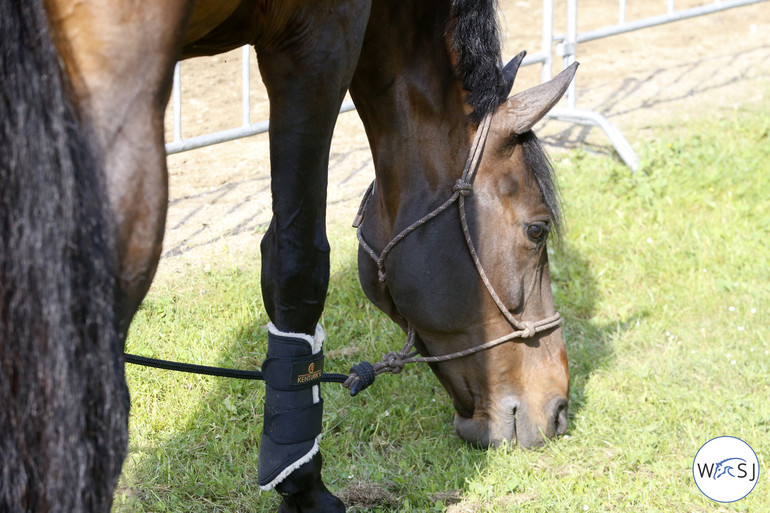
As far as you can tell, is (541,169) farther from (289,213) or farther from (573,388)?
(573,388)

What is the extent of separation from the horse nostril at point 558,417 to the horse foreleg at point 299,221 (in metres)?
0.84

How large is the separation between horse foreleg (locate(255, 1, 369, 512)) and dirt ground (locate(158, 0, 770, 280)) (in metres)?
1.26

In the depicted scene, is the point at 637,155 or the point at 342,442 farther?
the point at 637,155

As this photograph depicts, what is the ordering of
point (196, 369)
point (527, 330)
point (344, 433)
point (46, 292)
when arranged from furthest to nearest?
point (344, 433)
point (527, 330)
point (196, 369)
point (46, 292)

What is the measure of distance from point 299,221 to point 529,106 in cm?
95

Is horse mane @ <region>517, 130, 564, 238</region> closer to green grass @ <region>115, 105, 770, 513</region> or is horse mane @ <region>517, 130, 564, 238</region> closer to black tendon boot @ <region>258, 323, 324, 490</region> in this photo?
green grass @ <region>115, 105, 770, 513</region>

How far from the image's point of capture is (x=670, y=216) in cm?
472

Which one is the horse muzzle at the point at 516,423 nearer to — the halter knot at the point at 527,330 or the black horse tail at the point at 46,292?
the halter knot at the point at 527,330

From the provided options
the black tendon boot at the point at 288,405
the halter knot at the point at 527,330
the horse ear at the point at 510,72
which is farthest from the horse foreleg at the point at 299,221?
the horse ear at the point at 510,72

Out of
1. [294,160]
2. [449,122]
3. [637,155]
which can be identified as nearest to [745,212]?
[637,155]

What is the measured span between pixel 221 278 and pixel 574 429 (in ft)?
5.80

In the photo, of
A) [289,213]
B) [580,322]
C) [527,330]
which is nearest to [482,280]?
[527,330]

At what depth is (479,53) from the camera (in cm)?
246

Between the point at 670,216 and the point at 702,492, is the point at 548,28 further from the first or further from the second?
the point at 702,492
